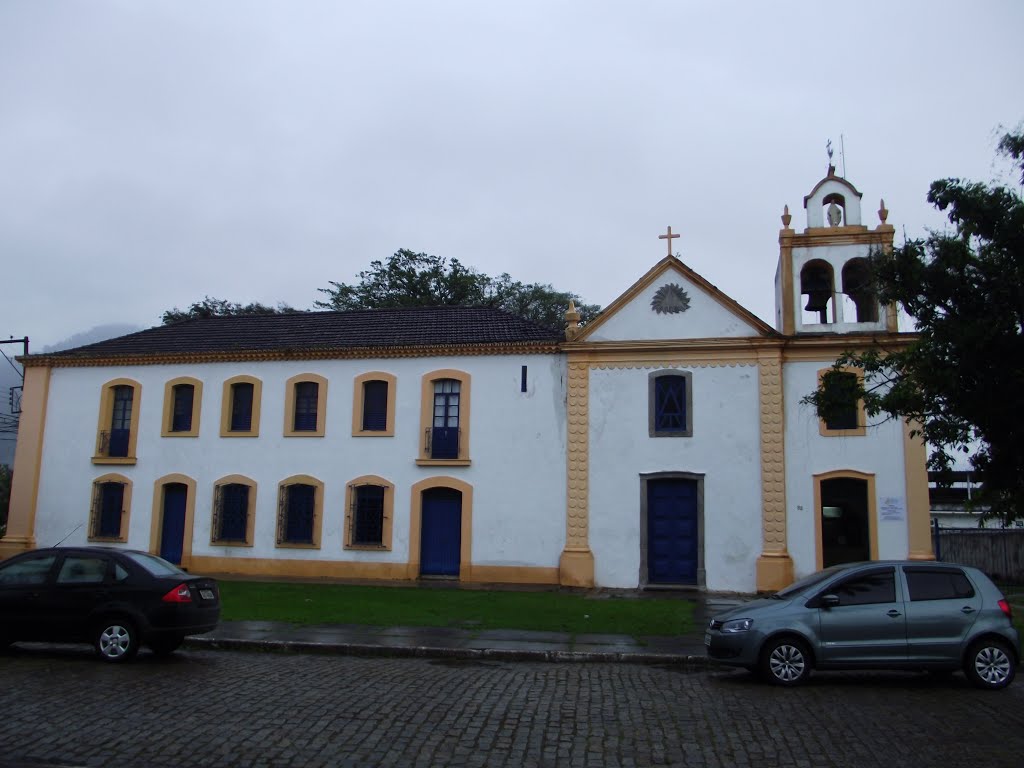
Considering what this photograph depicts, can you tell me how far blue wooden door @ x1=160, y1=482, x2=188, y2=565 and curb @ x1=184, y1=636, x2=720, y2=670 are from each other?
11.8 metres

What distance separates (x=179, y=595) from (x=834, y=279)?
55.3 feet

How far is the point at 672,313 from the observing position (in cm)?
2128

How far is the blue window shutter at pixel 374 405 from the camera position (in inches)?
909

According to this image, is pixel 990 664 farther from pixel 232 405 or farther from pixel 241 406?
pixel 232 405

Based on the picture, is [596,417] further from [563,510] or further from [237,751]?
[237,751]

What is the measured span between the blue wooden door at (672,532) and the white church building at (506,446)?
1.9 inches

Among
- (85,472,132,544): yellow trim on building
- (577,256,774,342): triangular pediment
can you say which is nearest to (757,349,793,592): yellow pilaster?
(577,256,774,342): triangular pediment

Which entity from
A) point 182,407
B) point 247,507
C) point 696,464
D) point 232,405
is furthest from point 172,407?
point 696,464

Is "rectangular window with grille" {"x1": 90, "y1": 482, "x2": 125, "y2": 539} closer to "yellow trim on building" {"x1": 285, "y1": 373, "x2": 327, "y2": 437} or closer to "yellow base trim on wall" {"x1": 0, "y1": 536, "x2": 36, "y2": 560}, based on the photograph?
"yellow base trim on wall" {"x1": 0, "y1": 536, "x2": 36, "y2": 560}

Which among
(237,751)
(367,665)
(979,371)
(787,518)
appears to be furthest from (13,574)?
(787,518)

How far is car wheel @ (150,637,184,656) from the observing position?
37.3ft

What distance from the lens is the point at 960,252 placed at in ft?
36.7

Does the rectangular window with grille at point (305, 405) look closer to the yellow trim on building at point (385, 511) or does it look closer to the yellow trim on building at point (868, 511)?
the yellow trim on building at point (385, 511)

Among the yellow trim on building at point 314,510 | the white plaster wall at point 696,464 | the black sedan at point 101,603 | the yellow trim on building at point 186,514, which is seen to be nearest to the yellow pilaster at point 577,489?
the white plaster wall at point 696,464
